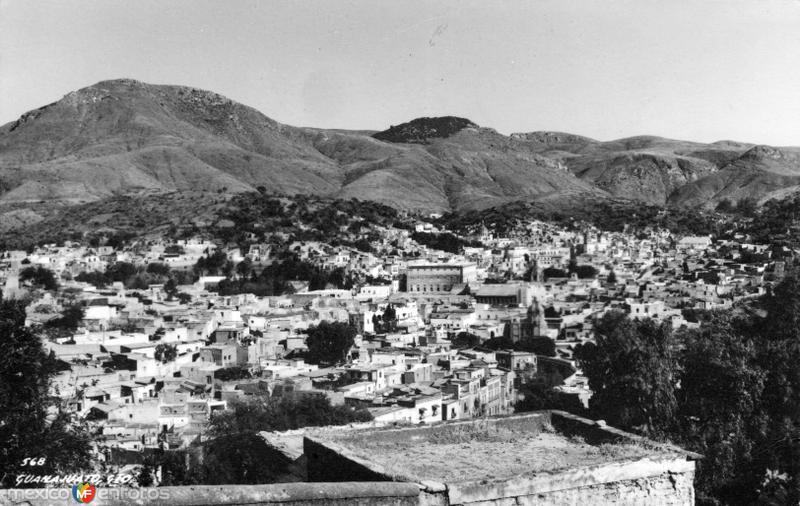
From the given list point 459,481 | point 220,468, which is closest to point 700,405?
point 220,468

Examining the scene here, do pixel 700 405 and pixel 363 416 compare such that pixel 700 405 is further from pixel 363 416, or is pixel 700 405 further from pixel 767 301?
pixel 363 416

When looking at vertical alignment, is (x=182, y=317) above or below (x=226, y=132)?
below

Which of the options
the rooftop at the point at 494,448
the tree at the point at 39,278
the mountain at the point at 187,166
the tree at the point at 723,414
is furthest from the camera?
the mountain at the point at 187,166

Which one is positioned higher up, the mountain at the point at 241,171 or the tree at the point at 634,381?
the mountain at the point at 241,171

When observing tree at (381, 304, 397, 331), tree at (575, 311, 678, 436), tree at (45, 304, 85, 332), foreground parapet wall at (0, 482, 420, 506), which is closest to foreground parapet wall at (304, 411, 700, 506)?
foreground parapet wall at (0, 482, 420, 506)

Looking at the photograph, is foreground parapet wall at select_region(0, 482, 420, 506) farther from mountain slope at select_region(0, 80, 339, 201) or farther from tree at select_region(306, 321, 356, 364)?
mountain slope at select_region(0, 80, 339, 201)

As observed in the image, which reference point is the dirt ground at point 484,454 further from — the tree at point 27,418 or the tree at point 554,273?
the tree at point 554,273

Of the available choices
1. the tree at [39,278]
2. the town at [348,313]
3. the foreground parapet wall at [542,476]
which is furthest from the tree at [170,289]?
the foreground parapet wall at [542,476]
